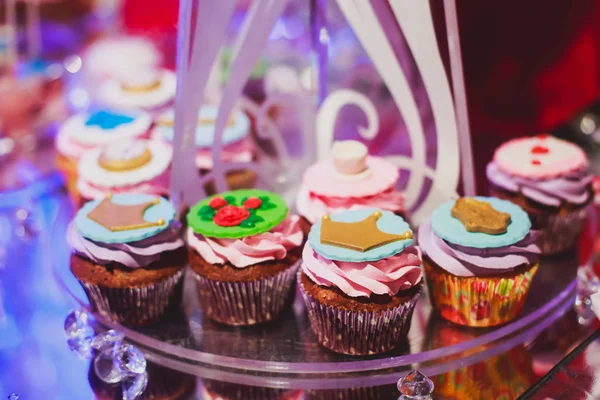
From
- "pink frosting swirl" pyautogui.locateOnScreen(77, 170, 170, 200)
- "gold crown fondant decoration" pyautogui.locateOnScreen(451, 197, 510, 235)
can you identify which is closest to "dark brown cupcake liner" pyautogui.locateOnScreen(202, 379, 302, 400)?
"gold crown fondant decoration" pyautogui.locateOnScreen(451, 197, 510, 235)

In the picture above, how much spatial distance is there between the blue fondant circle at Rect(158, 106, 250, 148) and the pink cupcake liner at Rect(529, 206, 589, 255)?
1015mm

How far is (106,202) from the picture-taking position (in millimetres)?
2170

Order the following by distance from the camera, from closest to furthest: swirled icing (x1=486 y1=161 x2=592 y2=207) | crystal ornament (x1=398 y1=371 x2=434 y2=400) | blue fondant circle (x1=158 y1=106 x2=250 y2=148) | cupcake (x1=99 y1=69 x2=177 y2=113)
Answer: crystal ornament (x1=398 y1=371 x2=434 y2=400) < swirled icing (x1=486 y1=161 x2=592 y2=207) < blue fondant circle (x1=158 y1=106 x2=250 y2=148) < cupcake (x1=99 y1=69 x2=177 y2=113)

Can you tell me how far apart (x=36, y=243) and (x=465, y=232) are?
4.88 ft

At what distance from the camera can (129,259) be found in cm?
204

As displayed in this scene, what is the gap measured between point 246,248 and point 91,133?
1.02 meters

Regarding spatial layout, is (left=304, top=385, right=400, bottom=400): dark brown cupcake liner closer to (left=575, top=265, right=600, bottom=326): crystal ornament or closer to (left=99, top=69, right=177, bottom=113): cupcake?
(left=575, top=265, right=600, bottom=326): crystal ornament

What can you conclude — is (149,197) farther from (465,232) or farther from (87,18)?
(87,18)

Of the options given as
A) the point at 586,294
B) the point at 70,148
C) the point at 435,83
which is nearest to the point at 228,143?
the point at 70,148

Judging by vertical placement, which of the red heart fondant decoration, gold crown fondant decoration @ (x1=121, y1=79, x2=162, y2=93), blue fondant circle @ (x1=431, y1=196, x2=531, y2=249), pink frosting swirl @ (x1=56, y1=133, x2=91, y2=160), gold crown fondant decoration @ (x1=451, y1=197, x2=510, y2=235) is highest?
the red heart fondant decoration

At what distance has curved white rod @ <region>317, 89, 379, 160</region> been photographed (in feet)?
8.02

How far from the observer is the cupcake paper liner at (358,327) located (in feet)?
6.23

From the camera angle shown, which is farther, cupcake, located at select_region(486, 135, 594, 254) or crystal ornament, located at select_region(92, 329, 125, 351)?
cupcake, located at select_region(486, 135, 594, 254)

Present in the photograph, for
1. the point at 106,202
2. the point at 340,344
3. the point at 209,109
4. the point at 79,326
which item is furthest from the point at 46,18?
the point at 340,344
